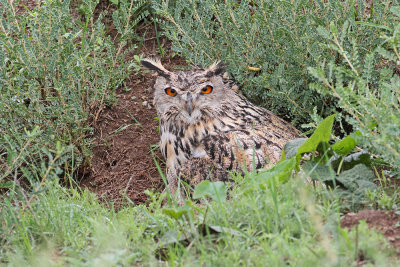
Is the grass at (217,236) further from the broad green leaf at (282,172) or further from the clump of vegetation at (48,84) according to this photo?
the clump of vegetation at (48,84)

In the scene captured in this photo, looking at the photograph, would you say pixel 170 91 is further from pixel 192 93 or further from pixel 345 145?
pixel 345 145

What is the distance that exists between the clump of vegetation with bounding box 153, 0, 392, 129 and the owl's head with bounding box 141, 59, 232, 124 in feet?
0.87

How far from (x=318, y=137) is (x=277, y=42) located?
5.31 feet

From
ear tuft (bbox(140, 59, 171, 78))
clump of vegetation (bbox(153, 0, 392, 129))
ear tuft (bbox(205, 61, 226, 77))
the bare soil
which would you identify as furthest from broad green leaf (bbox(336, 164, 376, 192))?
the bare soil

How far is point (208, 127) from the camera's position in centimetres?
467

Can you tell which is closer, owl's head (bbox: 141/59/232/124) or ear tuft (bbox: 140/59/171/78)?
owl's head (bbox: 141/59/232/124)

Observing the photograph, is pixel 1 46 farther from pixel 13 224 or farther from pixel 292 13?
pixel 292 13

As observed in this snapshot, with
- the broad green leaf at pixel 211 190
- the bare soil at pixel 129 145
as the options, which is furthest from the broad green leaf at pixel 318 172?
the bare soil at pixel 129 145

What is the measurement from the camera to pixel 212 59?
5.23 metres

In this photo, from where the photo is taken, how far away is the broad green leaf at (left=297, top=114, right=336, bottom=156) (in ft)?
10.9

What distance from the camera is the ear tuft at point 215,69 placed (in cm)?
473

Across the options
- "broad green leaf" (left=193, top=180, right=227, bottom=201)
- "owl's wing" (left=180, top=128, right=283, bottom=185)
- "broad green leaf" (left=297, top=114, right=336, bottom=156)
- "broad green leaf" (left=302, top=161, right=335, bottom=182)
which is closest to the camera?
"broad green leaf" (left=193, top=180, right=227, bottom=201)

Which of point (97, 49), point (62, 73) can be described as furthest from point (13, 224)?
point (97, 49)

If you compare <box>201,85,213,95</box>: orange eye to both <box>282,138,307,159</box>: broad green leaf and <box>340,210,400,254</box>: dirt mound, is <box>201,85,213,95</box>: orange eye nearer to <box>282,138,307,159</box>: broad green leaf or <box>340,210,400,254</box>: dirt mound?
<box>282,138,307,159</box>: broad green leaf
